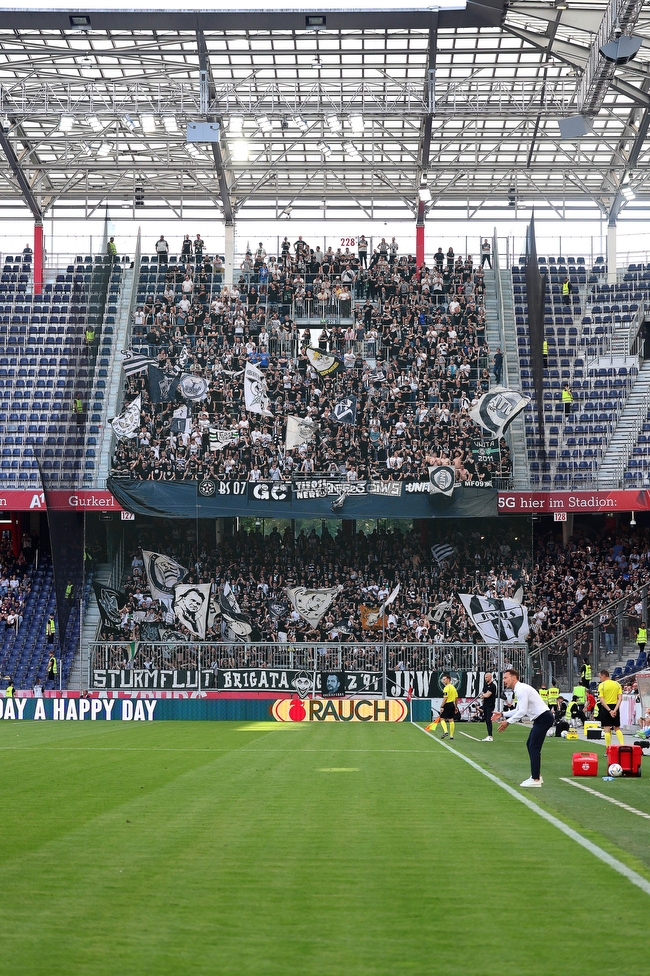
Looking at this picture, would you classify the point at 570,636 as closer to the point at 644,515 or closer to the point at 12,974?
the point at 644,515

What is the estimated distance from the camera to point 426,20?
133 ft

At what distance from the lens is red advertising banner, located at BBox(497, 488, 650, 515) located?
141ft

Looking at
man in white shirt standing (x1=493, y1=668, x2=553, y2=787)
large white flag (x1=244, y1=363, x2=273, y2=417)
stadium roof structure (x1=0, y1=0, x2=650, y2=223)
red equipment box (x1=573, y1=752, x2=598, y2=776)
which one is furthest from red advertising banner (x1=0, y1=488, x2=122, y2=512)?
man in white shirt standing (x1=493, y1=668, x2=553, y2=787)

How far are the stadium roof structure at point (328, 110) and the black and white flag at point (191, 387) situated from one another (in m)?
10.1

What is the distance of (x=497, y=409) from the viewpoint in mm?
43219

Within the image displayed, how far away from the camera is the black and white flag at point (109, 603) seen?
4209 cm

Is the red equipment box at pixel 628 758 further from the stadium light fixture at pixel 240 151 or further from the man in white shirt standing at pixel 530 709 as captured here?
the stadium light fixture at pixel 240 151

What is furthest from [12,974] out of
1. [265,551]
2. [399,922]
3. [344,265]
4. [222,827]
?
[344,265]

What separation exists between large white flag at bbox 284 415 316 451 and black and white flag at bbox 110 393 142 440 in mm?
5816

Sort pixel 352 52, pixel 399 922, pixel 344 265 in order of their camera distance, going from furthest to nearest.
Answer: pixel 344 265
pixel 352 52
pixel 399 922

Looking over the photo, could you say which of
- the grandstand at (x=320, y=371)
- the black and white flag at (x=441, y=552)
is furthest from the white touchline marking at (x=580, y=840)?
the black and white flag at (x=441, y=552)

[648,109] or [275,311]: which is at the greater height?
[648,109]

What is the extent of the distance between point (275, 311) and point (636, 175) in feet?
58.8

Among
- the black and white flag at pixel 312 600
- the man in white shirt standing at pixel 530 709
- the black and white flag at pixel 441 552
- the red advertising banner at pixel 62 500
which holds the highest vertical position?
the red advertising banner at pixel 62 500
